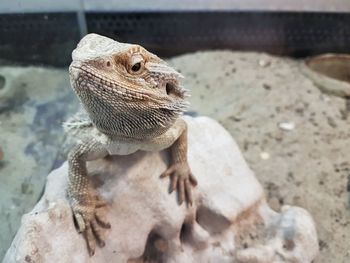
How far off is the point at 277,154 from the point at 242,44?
3.97 feet

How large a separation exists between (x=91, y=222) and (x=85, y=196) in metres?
0.11

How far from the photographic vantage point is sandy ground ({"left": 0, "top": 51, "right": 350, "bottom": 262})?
2551 millimetres

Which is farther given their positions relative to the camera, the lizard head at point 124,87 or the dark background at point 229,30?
the dark background at point 229,30

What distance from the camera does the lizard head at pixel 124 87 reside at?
1.51m

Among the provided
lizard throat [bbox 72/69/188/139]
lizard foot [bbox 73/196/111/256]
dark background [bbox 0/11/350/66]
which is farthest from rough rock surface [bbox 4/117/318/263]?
dark background [bbox 0/11/350/66]

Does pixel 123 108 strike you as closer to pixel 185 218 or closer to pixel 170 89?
pixel 170 89

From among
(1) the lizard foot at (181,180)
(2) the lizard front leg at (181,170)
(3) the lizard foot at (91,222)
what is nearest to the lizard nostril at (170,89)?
(2) the lizard front leg at (181,170)

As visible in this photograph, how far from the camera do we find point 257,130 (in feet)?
10.8

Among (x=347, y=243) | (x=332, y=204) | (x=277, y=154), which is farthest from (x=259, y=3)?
(x=347, y=243)

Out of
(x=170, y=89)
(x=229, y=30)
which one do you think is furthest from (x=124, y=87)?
(x=229, y=30)

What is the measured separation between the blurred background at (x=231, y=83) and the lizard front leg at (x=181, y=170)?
79 centimetres

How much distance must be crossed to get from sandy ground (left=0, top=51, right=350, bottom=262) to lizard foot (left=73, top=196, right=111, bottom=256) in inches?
18.0

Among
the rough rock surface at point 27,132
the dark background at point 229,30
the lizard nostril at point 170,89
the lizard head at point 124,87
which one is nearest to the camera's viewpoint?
the lizard head at point 124,87

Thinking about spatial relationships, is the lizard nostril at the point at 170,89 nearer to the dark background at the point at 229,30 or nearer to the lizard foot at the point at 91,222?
the lizard foot at the point at 91,222
